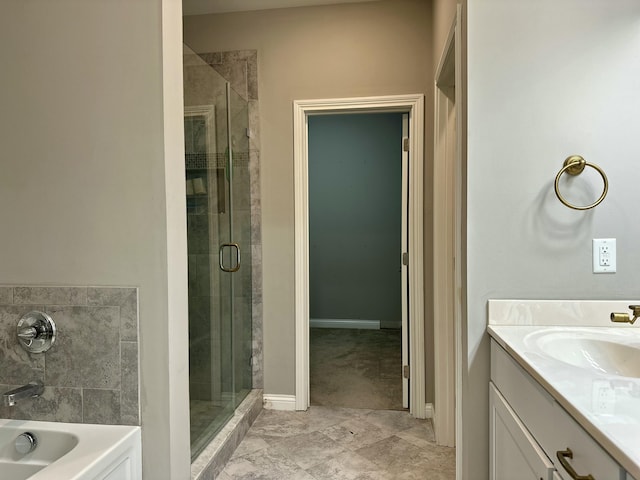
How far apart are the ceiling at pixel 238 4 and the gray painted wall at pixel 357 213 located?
7.13 feet

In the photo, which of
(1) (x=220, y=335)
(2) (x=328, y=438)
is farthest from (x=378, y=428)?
(1) (x=220, y=335)

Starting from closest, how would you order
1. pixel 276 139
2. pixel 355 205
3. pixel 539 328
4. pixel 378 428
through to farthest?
pixel 539 328 → pixel 378 428 → pixel 276 139 → pixel 355 205

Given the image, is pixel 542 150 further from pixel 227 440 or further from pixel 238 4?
pixel 238 4

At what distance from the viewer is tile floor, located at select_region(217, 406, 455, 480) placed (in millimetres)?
2074

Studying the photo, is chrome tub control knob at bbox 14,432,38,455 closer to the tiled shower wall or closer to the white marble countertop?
the tiled shower wall

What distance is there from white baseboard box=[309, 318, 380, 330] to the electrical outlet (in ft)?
12.3

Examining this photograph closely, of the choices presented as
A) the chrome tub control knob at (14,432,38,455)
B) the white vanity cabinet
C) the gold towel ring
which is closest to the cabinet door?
the white vanity cabinet

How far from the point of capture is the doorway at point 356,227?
4855 millimetres

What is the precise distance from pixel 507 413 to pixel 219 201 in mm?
1815

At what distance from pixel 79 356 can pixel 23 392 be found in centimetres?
21

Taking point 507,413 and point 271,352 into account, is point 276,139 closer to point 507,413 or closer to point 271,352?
point 271,352

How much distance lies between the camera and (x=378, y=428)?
8.32 feet

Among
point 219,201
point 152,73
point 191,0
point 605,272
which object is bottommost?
point 605,272

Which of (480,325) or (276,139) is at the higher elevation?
(276,139)
